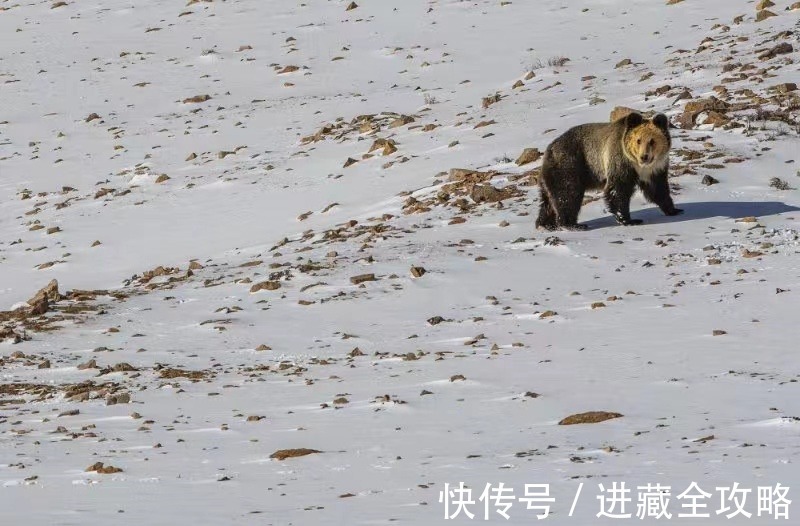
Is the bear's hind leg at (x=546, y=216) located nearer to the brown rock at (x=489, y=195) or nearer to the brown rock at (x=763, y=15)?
the brown rock at (x=489, y=195)

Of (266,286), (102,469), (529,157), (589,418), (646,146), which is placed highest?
(646,146)

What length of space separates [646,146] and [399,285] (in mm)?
3686

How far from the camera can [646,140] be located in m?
15.3

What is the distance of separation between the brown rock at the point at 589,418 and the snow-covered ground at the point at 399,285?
0.12m

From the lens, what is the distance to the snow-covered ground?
7680 mm

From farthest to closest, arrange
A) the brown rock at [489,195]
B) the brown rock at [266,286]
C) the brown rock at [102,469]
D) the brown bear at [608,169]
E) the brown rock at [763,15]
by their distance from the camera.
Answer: the brown rock at [763,15]
the brown rock at [489,195]
the brown bear at [608,169]
the brown rock at [266,286]
the brown rock at [102,469]

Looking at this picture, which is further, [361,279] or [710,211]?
[710,211]

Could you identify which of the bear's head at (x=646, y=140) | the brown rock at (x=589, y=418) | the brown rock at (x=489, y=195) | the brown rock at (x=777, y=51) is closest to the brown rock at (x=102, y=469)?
the brown rock at (x=589, y=418)

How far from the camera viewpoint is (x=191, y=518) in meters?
6.75

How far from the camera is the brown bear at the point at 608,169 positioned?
1537 cm

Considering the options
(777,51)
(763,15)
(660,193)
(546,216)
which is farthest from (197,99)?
(660,193)

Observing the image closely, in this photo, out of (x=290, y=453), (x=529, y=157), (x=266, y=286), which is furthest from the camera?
(x=529, y=157)

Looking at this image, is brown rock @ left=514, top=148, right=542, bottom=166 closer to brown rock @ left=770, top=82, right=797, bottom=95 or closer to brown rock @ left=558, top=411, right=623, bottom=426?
brown rock @ left=770, top=82, right=797, bottom=95

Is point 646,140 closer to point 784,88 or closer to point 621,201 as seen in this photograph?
point 621,201
